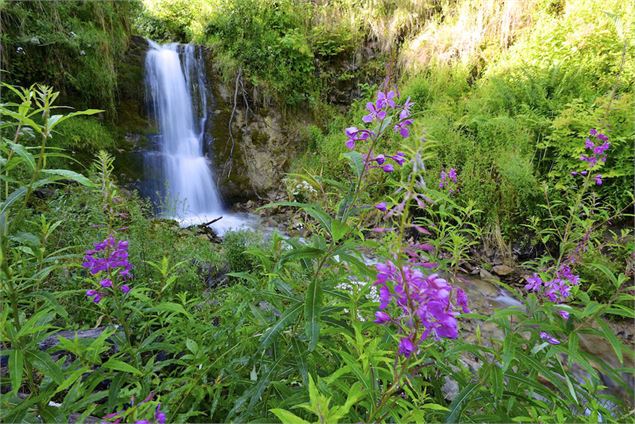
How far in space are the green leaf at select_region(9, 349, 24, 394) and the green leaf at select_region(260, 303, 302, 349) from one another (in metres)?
0.68

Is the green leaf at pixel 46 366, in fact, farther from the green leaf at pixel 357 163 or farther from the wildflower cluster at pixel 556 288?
the wildflower cluster at pixel 556 288

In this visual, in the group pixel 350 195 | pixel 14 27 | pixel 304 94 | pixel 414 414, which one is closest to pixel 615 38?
pixel 304 94

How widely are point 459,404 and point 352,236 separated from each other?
677 millimetres

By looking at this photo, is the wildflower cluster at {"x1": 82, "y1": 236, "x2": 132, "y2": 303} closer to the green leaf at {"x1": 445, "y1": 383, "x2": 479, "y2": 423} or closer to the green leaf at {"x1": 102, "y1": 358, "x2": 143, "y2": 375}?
the green leaf at {"x1": 102, "y1": 358, "x2": 143, "y2": 375}

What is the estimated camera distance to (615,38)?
17.9ft

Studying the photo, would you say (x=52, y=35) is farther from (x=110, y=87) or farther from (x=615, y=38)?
(x=615, y=38)

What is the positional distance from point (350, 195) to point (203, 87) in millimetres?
7292

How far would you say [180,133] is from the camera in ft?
22.8

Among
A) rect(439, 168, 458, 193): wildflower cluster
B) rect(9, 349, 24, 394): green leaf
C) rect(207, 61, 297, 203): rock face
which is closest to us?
rect(9, 349, 24, 394): green leaf

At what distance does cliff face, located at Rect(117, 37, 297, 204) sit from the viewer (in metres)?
6.55

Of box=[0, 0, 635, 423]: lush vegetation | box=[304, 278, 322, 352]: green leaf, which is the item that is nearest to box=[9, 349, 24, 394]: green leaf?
box=[0, 0, 635, 423]: lush vegetation

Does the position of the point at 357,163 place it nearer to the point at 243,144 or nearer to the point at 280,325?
the point at 280,325

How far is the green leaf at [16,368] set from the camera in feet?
3.14

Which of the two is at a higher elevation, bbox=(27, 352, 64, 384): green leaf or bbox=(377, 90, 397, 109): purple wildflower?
bbox=(377, 90, 397, 109): purple wildflower
